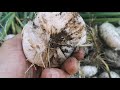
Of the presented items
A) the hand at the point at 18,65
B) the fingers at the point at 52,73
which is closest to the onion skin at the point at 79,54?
the hand at the point at 18,65

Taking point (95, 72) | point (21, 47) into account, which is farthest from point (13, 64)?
point (95, 72)

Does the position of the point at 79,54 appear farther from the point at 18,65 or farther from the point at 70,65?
the point at 18,65

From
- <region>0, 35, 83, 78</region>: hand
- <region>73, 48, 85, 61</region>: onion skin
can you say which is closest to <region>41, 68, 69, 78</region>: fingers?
<region>0, 35, 83, 78</region>: hand

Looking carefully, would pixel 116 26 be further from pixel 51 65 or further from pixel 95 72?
pixel 51 65

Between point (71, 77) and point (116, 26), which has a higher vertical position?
point (116, 26)

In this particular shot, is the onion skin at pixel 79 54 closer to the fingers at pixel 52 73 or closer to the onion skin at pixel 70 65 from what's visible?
the onion skin at pixel 70 65

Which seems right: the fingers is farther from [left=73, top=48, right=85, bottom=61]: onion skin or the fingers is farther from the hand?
[left=73, top=48, right=85, bottom=61]: onion skin
